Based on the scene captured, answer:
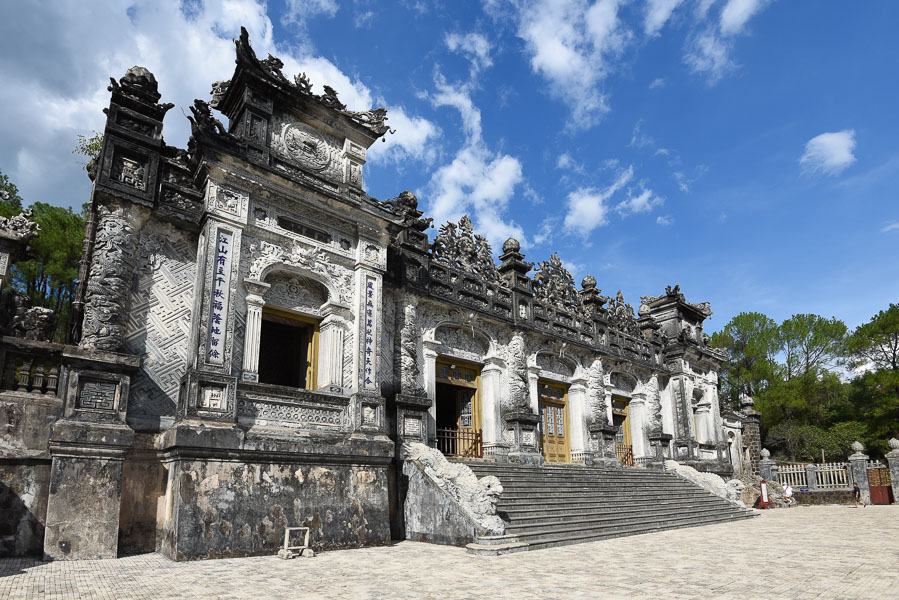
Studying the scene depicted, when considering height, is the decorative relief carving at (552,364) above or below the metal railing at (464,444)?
above

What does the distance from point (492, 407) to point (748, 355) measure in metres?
26.3

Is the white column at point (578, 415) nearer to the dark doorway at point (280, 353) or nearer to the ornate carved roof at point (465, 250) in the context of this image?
the ornate carved roof at point (465, 250)

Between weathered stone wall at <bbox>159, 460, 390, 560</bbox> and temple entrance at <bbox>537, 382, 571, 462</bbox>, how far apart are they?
23.3ft

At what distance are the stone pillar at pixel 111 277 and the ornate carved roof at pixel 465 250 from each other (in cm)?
706

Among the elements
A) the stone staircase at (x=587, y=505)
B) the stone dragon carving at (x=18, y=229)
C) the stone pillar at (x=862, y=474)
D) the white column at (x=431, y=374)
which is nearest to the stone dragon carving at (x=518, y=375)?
the stone staircase at (x=587, y=505)

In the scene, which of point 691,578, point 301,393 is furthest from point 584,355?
point 691,578

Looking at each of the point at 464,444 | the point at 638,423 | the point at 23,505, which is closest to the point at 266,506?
the point at 23,505

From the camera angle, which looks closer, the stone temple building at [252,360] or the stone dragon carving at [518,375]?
the stone temple building at [252,360]

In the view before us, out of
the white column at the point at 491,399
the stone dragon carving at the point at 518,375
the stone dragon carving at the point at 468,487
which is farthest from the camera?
the stone dragon carving at the point at 518,375

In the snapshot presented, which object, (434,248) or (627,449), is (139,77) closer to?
(434,248)

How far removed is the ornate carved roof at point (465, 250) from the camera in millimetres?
14883

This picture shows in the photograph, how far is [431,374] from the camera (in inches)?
532

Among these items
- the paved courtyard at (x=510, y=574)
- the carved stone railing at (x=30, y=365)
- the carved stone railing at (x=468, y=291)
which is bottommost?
the paved courtyard at (x=510, y=574)

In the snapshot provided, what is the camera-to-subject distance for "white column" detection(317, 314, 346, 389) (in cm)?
1078
